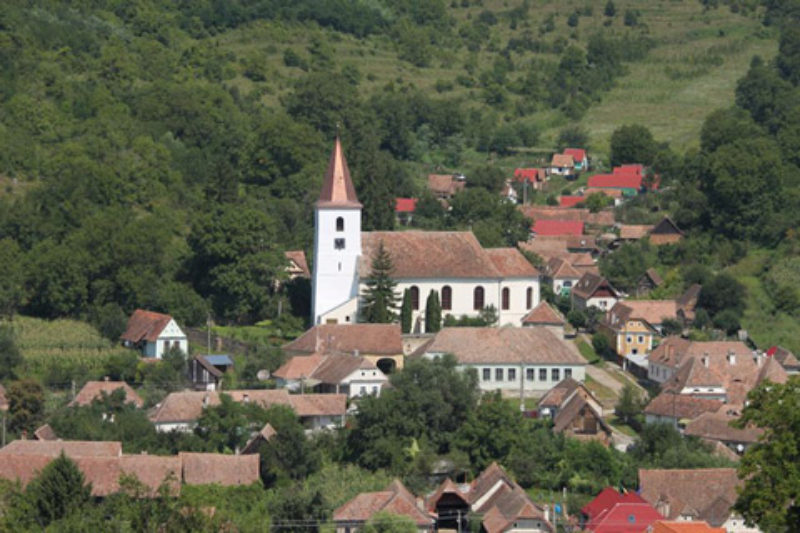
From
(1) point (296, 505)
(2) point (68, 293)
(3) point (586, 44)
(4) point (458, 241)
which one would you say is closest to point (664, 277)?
(4) point (458, 241)

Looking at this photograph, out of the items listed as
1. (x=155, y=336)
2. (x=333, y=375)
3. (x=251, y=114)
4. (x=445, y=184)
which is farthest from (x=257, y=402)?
(x=251, y=114)

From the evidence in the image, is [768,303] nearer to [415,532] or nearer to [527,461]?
[527,461]

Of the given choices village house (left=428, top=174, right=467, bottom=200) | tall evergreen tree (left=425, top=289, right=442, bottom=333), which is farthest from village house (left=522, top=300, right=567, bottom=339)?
village house (left=428, top=174, right=467, bottom=200)

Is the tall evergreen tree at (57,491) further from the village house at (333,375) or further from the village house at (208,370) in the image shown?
the village house at (333,375)

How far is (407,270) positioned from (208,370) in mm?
9655

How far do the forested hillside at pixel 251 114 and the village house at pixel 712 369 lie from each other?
13355mm

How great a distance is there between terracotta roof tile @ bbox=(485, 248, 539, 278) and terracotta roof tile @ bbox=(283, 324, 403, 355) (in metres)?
6.23

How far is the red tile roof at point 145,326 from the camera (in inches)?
2687

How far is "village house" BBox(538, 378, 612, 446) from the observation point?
2402 inches

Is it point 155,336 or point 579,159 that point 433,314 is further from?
point 579,159

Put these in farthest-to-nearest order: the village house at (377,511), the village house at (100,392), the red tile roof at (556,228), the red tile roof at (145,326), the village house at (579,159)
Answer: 1. the village house at (579,159)
2. the red tile roof at (556,228)
3. the red tile roof at (145,326)
4. the village house at (100,392)
5. the village house at (377,511)

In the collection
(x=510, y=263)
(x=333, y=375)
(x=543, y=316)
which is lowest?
(x=333, y=375)

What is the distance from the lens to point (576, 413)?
6138cm

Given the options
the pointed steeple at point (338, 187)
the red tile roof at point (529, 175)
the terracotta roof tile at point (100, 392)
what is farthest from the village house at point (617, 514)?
the red tile roof at point (529, 175)
